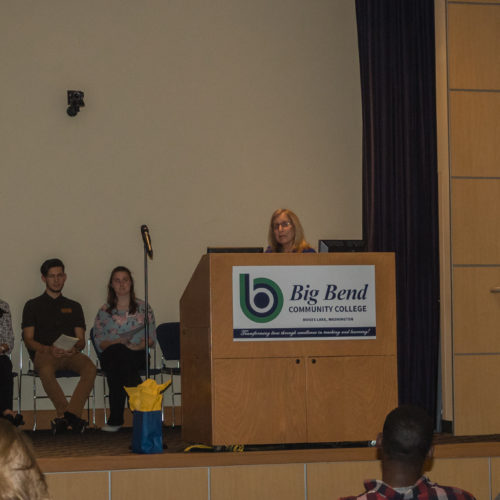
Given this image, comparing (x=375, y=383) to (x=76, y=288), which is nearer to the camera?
(x=375, y=383)

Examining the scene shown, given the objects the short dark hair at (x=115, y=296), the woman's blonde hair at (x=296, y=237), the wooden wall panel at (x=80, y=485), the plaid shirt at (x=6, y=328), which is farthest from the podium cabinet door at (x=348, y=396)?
the plaid shirt at (x=6, y=328)

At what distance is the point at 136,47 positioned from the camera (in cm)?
686

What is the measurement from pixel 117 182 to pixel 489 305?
3.16 metres

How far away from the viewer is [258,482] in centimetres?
393

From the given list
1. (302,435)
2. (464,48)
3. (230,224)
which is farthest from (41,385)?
(464,48)

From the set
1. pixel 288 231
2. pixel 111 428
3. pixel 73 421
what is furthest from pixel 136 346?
pixel 288 231

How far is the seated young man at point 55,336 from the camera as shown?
19.6 ft

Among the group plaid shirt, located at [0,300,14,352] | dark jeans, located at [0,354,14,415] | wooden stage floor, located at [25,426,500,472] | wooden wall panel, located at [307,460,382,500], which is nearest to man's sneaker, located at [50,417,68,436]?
dark jeans, located at [0,354,14,415]

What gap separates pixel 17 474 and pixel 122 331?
16.8 ft

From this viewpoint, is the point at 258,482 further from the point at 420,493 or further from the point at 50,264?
the point at 50,264

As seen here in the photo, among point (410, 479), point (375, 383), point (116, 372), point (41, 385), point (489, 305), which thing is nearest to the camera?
point (410, 479)

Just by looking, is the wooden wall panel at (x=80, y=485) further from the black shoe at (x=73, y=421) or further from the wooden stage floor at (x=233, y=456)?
the black shoe at (x=73, y=421)

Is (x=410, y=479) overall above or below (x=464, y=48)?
below

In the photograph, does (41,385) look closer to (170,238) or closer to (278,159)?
(170,238)
